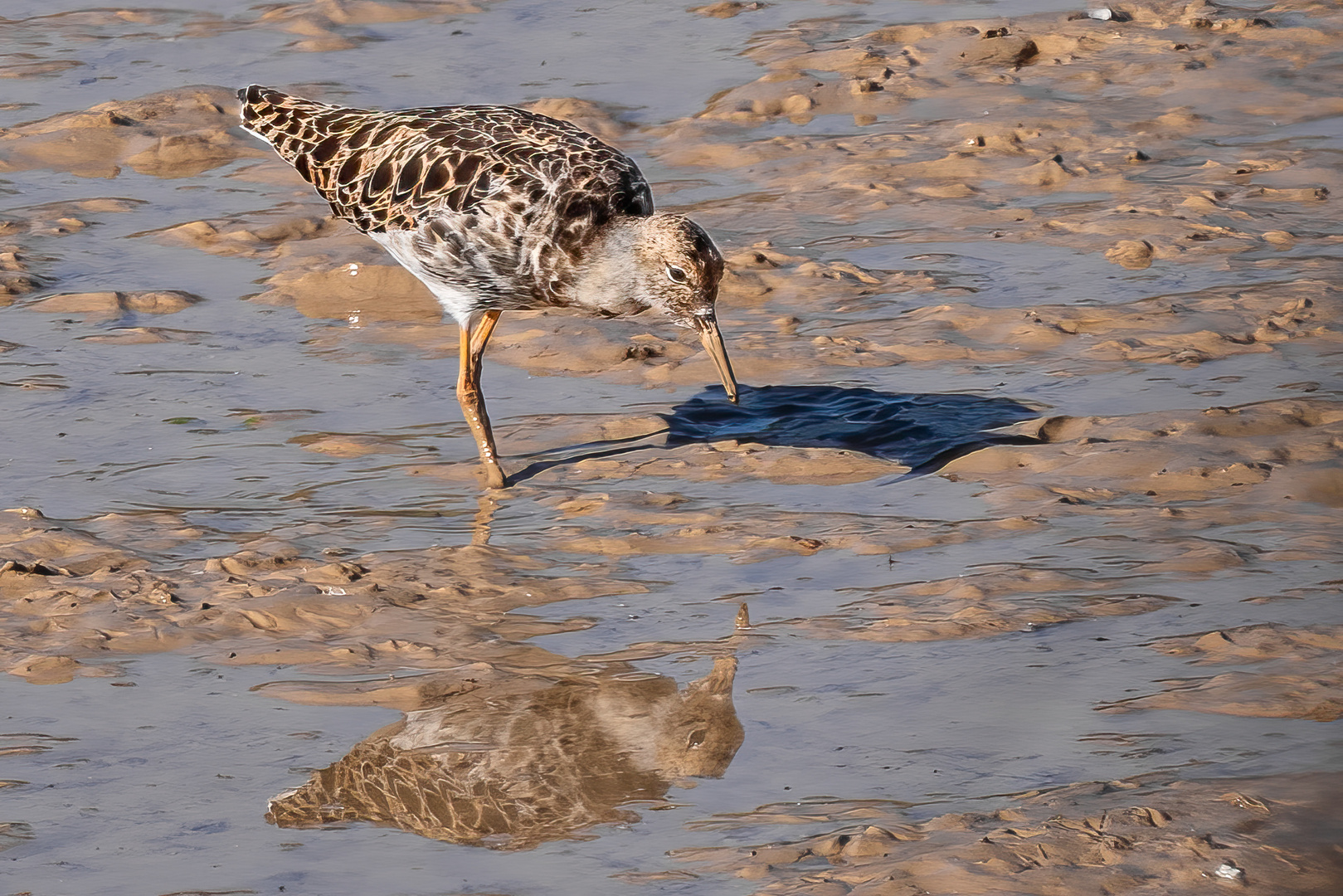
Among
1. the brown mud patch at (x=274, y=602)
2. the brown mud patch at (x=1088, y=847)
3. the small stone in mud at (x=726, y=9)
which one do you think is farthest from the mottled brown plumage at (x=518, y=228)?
the small stone in mud at (x=726, y=9)

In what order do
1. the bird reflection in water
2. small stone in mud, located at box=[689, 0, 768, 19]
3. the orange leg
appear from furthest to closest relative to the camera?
1. small stone in mud, located at box=[689, 0, 768, 19]
2. the orange leg
3. the bird reflection in water

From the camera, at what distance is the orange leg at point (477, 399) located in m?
7.35

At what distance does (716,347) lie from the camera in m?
7.18

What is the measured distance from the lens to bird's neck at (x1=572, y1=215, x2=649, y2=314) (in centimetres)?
706

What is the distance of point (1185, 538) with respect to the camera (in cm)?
629

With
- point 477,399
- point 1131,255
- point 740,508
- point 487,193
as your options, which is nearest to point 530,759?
point 740,508

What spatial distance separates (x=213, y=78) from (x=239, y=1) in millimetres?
2217

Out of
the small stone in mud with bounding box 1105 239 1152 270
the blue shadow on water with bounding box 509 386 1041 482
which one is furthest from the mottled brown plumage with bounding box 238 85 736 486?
the small stone in mud with bounding box 1105 239 1152 270

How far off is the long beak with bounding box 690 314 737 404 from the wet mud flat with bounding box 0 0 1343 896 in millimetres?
399

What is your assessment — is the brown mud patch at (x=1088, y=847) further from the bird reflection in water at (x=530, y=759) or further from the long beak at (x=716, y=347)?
the long beak at (x=716, y=347)

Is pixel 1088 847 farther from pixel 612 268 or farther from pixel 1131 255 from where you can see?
pixel 1131 255

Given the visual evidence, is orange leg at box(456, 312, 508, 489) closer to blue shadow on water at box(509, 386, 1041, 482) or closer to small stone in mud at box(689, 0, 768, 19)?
blue shadow on water at box(509, 386, 1041, 482)

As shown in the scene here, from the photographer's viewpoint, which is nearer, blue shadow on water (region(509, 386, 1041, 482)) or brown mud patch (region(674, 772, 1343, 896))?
brown mud patch (region(674, 772, 1343, 896))

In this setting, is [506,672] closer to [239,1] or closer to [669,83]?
[669,83]
